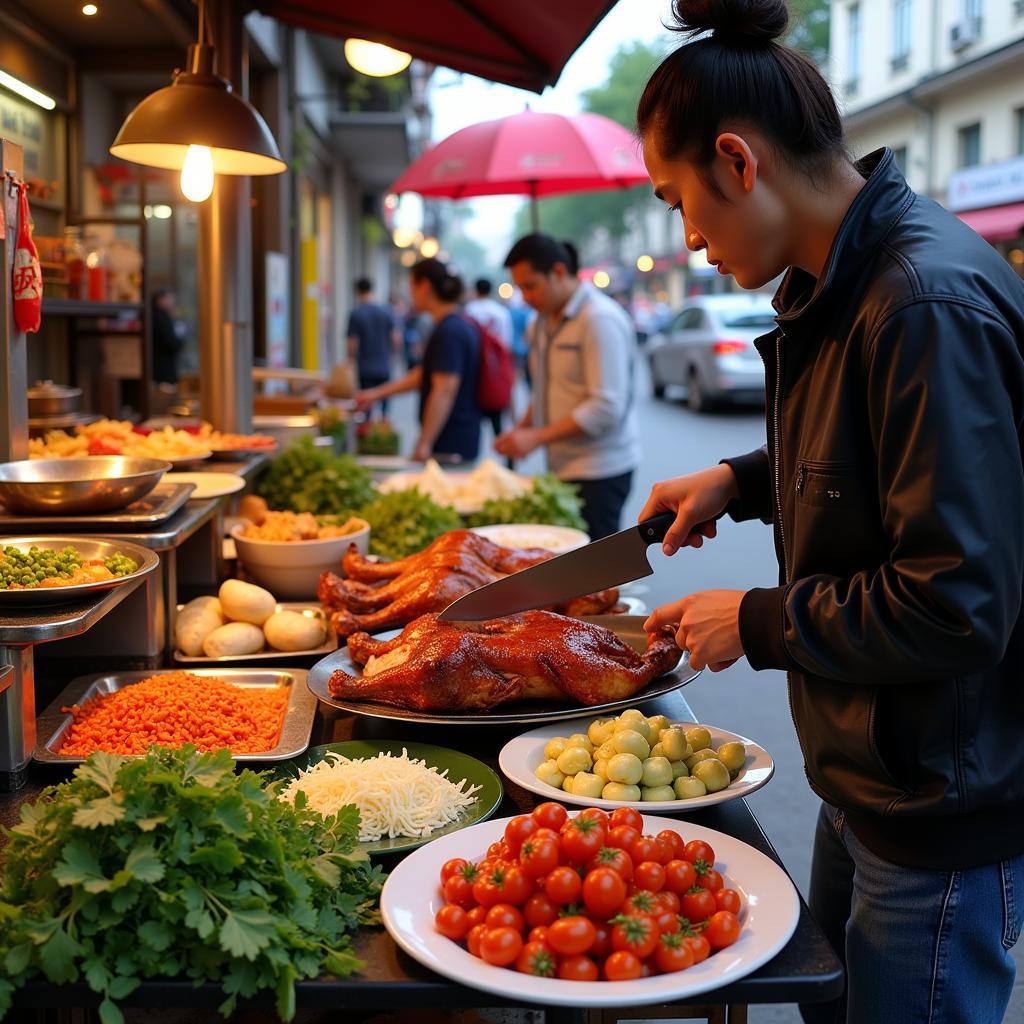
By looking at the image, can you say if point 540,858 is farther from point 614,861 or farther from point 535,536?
point 535,536

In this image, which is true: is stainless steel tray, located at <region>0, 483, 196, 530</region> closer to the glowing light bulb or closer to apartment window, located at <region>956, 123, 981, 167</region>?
the glowing light bulb

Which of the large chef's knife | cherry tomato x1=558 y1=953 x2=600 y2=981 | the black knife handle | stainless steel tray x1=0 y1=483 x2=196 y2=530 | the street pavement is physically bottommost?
the street pavement

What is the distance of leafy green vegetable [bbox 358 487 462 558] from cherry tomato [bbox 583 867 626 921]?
111 inches

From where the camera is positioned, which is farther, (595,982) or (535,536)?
(535,536)

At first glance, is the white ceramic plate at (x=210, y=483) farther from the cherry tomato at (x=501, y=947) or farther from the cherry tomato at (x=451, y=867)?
the cherry tomato at (x=501, y=947)

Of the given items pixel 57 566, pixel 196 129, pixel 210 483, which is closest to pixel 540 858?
pixel 57 566

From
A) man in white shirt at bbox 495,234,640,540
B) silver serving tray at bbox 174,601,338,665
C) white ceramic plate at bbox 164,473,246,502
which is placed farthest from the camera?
man in white shirt at bbox 495,234,640,540

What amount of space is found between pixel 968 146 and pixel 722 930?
3135cm

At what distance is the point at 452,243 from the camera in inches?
6068

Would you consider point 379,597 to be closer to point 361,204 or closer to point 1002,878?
point 1002,878

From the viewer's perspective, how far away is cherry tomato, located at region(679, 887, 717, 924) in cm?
186

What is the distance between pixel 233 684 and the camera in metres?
3.12

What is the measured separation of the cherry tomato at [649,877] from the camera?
1845 mm

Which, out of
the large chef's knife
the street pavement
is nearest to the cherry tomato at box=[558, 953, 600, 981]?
the large chef's knife
